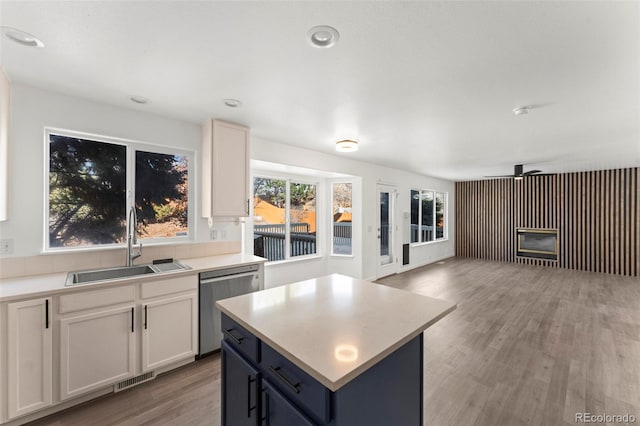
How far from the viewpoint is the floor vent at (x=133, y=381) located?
221cm

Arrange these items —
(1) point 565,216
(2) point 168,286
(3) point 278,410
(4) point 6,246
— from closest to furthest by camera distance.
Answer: (3) point 278,410
(4) point 6,246
(2) point 168,286
(1) point 565,216

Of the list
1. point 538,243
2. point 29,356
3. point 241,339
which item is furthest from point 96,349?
point 538,243

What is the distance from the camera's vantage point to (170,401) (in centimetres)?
211

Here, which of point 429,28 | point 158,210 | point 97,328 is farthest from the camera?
point 158,210

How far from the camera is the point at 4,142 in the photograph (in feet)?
6.75

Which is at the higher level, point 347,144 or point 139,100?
point 139,100

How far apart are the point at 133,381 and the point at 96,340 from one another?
51 cm

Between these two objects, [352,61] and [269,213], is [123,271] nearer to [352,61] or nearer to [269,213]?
[269,213]

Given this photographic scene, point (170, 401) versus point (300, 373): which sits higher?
point (300, 373)

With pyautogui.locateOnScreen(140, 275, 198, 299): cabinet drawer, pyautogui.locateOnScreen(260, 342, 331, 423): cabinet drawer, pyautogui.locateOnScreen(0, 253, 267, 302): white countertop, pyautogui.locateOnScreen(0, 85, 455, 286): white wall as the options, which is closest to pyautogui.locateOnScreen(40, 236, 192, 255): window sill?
pyautogui.locateOnScreen(0, 85, 455, 286): white wall

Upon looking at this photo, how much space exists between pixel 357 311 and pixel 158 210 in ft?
8.60

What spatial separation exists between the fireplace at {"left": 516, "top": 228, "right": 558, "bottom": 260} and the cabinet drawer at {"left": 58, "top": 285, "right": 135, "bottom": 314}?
9.34 m

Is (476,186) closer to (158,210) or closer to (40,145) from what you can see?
(158,210)

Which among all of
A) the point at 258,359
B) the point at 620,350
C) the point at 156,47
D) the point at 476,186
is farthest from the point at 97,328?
the point at 476,186
